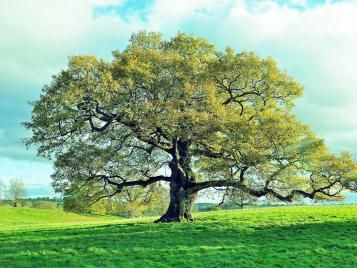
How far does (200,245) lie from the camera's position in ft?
99.8

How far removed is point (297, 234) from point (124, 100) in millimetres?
15283

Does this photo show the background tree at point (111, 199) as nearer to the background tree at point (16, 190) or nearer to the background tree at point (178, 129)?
the background tree at point (178, 129)

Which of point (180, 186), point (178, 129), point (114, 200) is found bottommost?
point (114, 200)

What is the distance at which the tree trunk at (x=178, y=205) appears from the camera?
4158 cm

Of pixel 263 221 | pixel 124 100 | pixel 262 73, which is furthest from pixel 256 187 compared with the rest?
pixel 124 100

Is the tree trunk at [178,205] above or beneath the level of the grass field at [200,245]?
above

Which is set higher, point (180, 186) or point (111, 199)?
point (180, 186)

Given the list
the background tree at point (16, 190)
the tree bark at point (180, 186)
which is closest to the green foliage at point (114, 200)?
the tree bark at point (180, 186)

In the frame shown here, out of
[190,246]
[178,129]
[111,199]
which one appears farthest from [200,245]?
[111,199]

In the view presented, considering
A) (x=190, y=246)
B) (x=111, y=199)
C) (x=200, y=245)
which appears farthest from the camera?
(x=111, y=199)

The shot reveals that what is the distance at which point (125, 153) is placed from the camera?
4125 cm

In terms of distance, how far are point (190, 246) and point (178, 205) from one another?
11763 mm

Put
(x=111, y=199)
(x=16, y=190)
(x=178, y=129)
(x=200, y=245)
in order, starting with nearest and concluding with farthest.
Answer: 1. (x=200, y=245)
2. (x=178, y=129)
3. (x=111, y=199)
4. (x=16, y=190)

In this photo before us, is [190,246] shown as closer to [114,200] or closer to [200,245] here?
[200,245]
